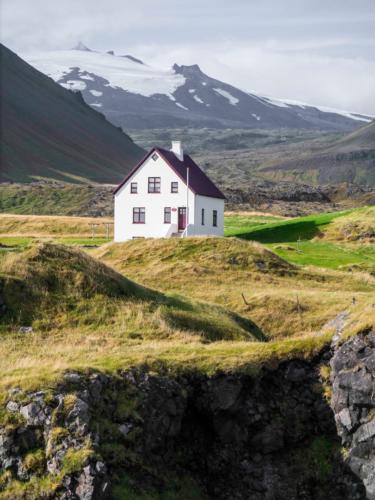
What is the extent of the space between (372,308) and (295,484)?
739cm

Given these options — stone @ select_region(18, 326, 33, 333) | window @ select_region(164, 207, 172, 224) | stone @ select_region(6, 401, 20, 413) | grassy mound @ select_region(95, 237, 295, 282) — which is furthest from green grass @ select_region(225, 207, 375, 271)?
stone @ select_region(6, 401, 20, 413)

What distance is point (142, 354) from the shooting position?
88.4ft

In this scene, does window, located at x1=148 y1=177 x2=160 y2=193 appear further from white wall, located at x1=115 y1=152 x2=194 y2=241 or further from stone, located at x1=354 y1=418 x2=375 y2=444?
stone, located at x1=354 y1=418 x2=375 y2=444

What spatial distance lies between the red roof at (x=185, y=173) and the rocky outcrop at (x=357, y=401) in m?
53.6

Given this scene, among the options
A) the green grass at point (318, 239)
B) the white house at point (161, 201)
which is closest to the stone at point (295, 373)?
the green grass at point (318, 239)

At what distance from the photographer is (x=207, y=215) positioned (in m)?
83.0

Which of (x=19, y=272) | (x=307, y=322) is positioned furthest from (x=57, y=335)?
(x=307, y=322)

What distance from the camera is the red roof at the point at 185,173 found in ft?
261

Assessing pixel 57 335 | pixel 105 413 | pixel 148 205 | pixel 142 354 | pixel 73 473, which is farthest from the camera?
pixel 148 205

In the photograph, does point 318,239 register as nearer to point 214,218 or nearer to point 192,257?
point 214,218

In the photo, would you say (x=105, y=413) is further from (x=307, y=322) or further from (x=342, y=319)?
(x=307, y=322)

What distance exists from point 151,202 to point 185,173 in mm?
4741

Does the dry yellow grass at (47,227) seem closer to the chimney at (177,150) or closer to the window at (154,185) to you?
the chimney at (177,150)

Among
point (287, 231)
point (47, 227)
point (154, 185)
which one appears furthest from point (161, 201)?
point (47, 227)
